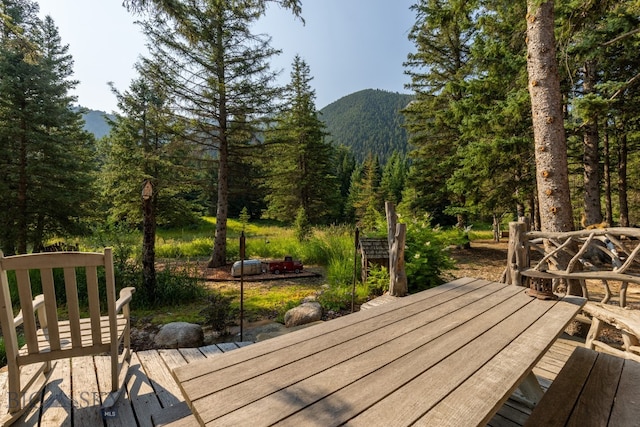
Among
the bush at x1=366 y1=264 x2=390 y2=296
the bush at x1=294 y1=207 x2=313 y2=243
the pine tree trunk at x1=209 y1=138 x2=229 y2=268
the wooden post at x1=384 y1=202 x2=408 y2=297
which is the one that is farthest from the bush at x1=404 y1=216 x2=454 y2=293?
the bush at x1=294 y1=207 x2=313 y2=243

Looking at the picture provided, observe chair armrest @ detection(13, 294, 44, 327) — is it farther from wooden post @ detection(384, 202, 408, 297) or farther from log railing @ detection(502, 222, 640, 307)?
log railing @ detection(502, 222, 640, 307)

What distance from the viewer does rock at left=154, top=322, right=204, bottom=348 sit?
11.7 ft

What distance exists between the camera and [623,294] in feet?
9.07

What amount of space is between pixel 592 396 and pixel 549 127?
3407mm

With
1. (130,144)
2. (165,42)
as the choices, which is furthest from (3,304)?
(130,144)

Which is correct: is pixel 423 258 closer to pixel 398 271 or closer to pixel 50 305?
pixel 398 271

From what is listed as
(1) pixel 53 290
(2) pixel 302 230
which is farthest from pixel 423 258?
(2) pixel 302 230

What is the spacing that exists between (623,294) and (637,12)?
4844 millimetres

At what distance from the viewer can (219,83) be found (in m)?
9.15

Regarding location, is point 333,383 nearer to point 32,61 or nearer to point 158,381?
point 158,381

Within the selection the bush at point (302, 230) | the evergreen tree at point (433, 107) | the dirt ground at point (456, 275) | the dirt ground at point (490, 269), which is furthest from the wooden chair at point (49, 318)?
the evergreen tree at point (433, 107)

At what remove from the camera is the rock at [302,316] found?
426cm

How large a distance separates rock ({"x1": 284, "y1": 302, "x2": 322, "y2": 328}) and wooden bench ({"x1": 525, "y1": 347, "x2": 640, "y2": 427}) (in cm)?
305

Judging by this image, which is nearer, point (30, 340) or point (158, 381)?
point (30, 340)
